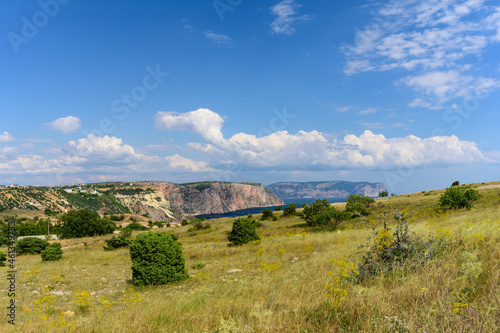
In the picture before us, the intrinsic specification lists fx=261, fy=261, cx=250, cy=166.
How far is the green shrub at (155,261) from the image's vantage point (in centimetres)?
1144

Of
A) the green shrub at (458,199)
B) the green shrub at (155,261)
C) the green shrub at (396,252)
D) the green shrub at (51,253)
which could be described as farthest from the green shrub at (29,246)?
the green shrub at (458,199)

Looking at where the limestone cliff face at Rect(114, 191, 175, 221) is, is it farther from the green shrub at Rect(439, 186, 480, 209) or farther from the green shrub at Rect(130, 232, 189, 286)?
the green shrub at Rect(130, 232, 189, 286)

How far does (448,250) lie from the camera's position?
6.27m

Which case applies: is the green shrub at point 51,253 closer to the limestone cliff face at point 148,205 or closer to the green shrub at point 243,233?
the green shrub at point 243,233

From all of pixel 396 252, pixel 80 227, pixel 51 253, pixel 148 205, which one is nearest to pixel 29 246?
pixel 51 253

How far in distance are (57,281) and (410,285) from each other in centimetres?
1513

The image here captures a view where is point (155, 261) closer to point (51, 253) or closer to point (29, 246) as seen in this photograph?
point (51, 253)

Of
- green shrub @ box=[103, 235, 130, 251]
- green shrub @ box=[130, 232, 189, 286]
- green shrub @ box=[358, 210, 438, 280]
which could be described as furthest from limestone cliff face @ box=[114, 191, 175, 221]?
green shrub @ box=[358, 210, 438, 280]

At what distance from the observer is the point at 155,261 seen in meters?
11.8

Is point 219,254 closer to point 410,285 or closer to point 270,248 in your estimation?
point 270,248

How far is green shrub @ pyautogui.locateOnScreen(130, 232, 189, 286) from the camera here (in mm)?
11438

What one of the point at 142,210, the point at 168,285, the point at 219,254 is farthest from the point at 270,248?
the point at 142,210

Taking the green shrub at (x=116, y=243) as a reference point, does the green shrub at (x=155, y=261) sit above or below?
above

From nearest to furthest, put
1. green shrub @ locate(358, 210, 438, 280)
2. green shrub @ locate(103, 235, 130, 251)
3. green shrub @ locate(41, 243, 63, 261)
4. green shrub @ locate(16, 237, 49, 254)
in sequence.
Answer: green shrub @ locate(358, 210, 438, 280) → green shrub @ locate(41, 243, 63, 261) → green shrub @ locate(103, 235, 130, 251) → green shrub @ locate(16, 237, 49, 254)
